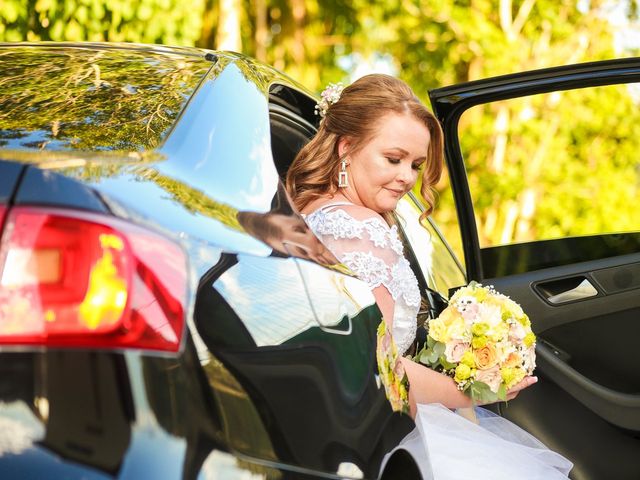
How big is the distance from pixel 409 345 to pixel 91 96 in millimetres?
1270

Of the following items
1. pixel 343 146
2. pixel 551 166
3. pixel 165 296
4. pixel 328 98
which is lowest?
pixel 551 166

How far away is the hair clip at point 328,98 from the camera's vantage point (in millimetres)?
3381

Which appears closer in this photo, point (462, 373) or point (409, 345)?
point (462, 373)

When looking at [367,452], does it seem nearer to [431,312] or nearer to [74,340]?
[74,340]

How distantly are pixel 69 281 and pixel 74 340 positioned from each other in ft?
0.28

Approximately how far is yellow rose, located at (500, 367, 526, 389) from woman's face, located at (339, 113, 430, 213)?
0.55m

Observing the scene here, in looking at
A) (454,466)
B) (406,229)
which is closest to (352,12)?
(406,229)

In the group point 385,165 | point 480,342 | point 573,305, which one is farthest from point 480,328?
point 573,305

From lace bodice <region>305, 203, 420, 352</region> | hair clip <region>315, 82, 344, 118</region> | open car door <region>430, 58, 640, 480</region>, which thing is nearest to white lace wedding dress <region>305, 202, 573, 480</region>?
lace bodice <region>305, 203, 420, 352</region>

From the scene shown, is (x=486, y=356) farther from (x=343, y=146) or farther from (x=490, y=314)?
(x=343, y=146)

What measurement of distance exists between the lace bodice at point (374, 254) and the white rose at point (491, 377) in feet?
0.73

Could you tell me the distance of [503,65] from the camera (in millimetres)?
14977

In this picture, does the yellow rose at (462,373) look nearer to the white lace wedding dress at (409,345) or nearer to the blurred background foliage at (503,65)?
the white lace wedding dress at (409,345)

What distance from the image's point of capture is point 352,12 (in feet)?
57.3
